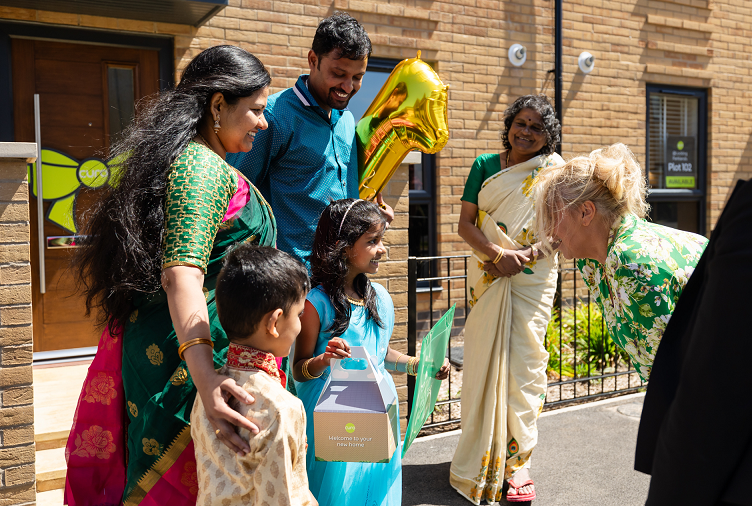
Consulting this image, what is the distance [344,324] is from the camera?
2123 millimetres

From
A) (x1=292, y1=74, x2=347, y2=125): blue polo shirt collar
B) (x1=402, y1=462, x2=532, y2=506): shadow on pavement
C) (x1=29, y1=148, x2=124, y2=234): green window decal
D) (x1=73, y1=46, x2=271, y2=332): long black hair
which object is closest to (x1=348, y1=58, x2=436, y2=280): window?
(x1=29, y1=148, x2=124, y2=234): green window decal

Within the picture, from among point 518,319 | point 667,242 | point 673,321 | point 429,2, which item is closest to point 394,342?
point 518,319

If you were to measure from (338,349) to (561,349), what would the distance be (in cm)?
425

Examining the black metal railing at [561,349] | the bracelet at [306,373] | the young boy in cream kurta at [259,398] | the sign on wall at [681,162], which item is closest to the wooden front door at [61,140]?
the black metal railing at [561,349]

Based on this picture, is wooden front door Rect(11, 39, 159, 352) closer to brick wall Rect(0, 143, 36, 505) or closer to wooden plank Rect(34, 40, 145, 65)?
wooden plank Rect(34, 40, 145, 65)

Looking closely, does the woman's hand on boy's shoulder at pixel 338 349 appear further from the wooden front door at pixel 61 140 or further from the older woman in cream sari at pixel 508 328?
the wooden front door at pixel 61 140

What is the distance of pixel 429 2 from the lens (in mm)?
6836

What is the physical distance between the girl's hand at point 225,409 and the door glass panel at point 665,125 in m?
8.43

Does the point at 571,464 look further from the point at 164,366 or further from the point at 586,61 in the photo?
the point at 586,61

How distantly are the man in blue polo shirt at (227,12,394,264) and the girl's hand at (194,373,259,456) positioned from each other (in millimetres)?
978

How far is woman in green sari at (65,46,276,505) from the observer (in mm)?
1501

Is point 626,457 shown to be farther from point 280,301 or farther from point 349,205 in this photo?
point 280,301

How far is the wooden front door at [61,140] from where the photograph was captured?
16.2 feet

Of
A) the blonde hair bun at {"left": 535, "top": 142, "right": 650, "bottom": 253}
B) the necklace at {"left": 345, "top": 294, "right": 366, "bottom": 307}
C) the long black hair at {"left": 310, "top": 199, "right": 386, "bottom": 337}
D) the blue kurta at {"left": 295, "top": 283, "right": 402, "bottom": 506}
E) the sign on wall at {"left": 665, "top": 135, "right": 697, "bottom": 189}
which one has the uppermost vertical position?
the sign on wall at {"left": 665, "top": 135, "right": 697, "bottom": 189}
